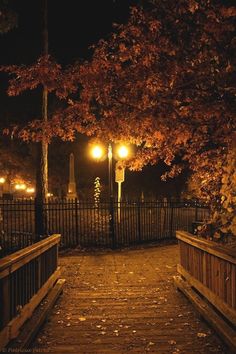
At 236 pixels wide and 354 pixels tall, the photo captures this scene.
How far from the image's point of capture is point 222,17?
23.3 ft

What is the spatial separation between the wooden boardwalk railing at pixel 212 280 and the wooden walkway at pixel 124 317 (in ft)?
0.68

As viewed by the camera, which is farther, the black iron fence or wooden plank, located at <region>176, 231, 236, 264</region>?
the black iron fence

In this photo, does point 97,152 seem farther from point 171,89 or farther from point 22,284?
point 22,284

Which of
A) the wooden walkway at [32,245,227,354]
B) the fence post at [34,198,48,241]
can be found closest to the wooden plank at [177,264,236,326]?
the wooden walkway at [32,245,227,354]

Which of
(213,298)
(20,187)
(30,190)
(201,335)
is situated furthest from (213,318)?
(20,187)

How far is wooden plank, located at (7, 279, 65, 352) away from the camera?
16.4ft

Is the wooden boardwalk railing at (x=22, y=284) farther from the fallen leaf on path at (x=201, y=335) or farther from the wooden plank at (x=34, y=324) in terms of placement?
the fallen leaf on path at (x=201, y=335)

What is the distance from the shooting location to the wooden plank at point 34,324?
4.99m

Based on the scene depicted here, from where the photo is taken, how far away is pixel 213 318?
5.90m

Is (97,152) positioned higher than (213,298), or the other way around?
(97,152)

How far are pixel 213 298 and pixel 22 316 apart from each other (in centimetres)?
274

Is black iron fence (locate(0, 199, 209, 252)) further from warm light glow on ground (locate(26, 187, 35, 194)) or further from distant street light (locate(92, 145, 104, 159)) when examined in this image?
warm light glow on ground (locate(26, 187, 35, 194))

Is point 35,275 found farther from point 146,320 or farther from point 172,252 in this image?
point 172,252

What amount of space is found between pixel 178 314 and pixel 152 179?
42.2 m
